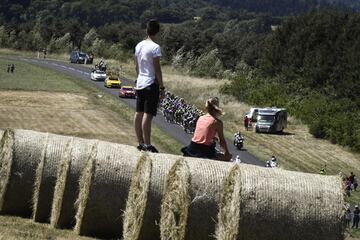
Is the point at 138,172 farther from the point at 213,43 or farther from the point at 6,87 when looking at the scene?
the point at 213,43

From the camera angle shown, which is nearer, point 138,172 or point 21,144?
point 138,172

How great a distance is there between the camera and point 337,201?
10289 mm

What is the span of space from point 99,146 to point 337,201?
4015 millimetres

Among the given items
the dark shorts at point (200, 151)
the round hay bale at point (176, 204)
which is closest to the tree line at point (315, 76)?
the dark shorts at point (200, 151)

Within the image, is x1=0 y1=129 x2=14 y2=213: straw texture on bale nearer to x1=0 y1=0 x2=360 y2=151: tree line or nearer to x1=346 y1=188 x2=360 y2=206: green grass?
x1=346 y1=188 x2=360 y2=206: green grass

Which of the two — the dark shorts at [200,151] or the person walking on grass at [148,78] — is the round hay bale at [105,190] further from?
the dark shorts at [200,151]

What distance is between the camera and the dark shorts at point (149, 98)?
39.2 feet

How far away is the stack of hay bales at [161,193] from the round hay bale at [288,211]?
0.01 meters

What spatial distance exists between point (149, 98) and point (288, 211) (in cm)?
325

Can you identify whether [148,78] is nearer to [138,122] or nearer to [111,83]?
[138,122]

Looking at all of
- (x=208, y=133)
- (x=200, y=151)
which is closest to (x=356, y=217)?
(x=200, y=151)

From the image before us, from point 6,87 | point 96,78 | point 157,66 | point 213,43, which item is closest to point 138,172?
point 157,66

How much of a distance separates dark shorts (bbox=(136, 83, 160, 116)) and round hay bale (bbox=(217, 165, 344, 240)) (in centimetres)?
245

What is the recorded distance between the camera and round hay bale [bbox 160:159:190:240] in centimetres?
1055
